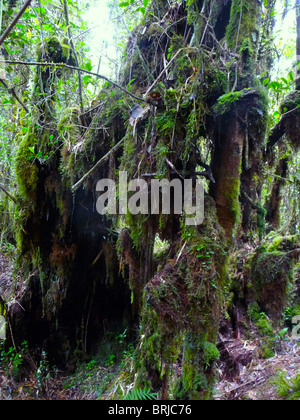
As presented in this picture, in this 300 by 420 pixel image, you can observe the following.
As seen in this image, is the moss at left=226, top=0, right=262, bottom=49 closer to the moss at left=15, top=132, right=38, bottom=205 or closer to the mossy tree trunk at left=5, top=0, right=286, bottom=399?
the mossy tree trunk at left=5, top=0, right=286, bottom=399

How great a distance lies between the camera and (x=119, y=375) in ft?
13.1

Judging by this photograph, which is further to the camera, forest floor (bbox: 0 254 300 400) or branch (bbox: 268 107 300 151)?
forest floor (bbox: 0 254 300 400)

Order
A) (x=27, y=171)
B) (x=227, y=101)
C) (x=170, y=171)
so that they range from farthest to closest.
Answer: (x=27, y=171) → (x=170, y=171) → (x=227, y=101)

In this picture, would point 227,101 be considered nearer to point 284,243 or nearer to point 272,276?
point 272,276

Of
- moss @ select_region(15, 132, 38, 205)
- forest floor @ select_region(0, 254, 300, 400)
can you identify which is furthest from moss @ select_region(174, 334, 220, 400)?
moss @ select_region(15, 132, 38, 205)

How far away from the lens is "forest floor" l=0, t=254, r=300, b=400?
11.0 feet

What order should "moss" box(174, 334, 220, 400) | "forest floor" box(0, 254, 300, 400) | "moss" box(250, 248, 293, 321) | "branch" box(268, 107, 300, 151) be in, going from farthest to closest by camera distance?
"moss" box(250, 248, 293, 321) < "forest floor" box(0, 254, 300, 400) < "branch" box(268, 107, 300, 151) < "moss" box(174, 334, 220, 400)

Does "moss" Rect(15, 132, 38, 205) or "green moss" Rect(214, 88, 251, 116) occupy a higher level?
"green moss" Rect(214, 88, 251, 116)

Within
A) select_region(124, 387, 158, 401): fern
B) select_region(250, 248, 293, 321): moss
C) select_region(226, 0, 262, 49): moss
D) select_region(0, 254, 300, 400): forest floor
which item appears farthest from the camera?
select_region(250, 248, 293, 321): moss

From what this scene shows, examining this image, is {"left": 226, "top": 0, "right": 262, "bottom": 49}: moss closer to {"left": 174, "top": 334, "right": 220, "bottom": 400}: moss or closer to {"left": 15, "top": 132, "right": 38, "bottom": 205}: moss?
{"left": 174, "top": 334, "right": 220, "bottom": 400}: moss

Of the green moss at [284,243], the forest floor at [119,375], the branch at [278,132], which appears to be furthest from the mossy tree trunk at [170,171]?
the green moss at [284,243]

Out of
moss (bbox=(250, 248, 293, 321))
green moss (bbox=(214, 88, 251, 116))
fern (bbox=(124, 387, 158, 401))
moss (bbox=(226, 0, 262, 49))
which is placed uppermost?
moss (bbox=(226, 0, 262, 49))

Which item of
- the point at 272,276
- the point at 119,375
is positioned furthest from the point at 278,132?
the point at 119,375

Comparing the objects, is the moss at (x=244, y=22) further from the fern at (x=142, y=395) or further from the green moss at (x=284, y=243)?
the fern at (x=142, y=395)
